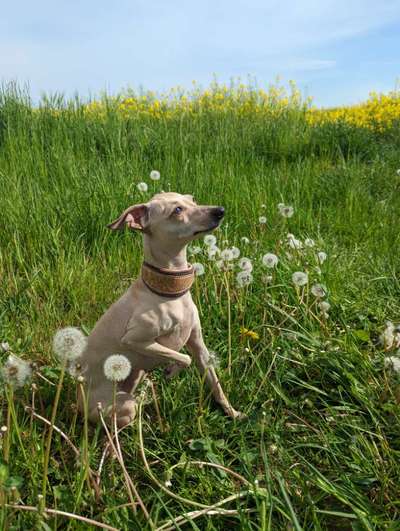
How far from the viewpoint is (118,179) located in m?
4.39

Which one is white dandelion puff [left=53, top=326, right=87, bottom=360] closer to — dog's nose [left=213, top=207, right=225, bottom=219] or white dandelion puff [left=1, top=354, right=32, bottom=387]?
white dandelion puff [left=1, top=354, right=32, bottom=387]

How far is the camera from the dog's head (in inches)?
74.6

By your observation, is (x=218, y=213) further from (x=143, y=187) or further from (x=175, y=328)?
(x=143, y=187)

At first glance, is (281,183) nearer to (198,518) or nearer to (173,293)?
(173,293)

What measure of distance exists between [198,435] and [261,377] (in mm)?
446

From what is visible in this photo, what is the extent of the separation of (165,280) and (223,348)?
0.83 metres

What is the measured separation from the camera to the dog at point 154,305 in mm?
1920

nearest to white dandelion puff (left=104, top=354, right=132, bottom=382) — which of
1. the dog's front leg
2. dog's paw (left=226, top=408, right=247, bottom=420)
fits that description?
the dog's front leg

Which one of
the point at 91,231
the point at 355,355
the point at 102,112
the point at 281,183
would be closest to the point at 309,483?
the point at 355,355

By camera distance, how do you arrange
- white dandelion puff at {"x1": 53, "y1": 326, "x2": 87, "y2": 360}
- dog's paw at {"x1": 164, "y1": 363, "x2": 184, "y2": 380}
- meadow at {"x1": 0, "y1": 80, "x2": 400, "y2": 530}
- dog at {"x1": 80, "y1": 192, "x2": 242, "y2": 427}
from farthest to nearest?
1. dog's paw at {"x1": 164, "y1": 363, "x2": 184, "y2": 380}
2. dog at {"x1": 80, "y1": 192, "x2": 242, "y2": 427}
3. meadow at {"x1": 0, "y1": 80, "x2": 400, "y2": 530}
4. white dandelion puff at {"x1": 53, "y1": 326, "x2": 87, "y2": 360}

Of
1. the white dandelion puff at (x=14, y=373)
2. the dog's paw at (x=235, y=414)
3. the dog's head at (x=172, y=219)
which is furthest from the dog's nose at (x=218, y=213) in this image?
the dog's paw at (x=235, y=414)

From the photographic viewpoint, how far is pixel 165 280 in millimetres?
1993

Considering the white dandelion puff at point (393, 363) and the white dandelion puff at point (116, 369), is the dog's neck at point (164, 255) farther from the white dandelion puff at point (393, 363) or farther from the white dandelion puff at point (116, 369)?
the white dandelion puff at point (393, 363)

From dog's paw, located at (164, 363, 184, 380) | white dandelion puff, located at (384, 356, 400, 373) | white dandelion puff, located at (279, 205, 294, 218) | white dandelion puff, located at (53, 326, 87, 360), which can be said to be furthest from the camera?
white dandelion puff, located at (279, 205, 294, 218)
